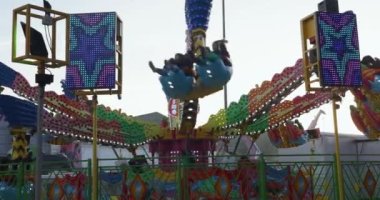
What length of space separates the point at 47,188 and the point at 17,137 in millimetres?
2850

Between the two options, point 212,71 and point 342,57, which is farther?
point 212,71

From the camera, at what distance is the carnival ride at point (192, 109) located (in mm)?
11805

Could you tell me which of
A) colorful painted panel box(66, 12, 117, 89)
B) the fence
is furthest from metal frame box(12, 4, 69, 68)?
the fence

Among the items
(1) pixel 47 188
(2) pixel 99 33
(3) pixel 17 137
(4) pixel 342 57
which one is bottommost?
(1) pixel 47 188

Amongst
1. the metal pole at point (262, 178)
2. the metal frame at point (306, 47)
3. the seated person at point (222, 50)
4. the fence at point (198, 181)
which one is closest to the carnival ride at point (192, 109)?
the seated person at point (222, 50)

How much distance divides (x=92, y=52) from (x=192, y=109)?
4.61 metres

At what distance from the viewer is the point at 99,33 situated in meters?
8.68

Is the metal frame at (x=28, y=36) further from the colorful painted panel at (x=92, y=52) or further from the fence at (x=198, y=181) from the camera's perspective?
the fence at (x=198, y=181)

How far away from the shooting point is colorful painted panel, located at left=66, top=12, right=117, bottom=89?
8.46 meters

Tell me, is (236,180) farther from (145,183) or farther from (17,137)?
(17,137)

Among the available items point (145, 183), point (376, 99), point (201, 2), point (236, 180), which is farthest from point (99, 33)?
point (376, 99)

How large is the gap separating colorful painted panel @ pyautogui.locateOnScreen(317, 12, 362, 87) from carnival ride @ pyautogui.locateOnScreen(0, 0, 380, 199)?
3244mm

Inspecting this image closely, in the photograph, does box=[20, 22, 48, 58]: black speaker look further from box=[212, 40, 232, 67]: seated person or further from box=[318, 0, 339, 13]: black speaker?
box=[212, 40, 232, 67]: seated person

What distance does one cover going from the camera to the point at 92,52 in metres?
8.61
